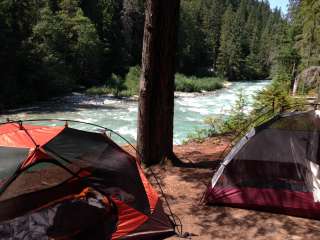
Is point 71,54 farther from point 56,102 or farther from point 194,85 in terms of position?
point 194,85

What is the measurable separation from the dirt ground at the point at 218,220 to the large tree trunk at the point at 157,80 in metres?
0.48

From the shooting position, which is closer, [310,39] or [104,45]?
[310,39]

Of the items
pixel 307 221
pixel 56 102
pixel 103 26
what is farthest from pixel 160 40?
pixel 103 26

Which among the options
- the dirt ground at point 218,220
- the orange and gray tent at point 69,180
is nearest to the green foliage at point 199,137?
the dirt ground at point 218,220

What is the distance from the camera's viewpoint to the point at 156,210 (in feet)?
13.1

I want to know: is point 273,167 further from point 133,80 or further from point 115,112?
point 133,80

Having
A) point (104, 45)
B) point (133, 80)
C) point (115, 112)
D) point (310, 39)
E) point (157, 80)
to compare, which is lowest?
point (115, 112)

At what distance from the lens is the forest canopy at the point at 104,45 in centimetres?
2509

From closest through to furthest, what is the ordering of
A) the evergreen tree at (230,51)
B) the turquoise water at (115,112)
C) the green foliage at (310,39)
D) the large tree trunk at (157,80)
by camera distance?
1. the large tree trunk at (157,80)
2. the turquoise water at (115,112)
3. the green foliage at (310,39)
4. the evergreen tree at (230,51)

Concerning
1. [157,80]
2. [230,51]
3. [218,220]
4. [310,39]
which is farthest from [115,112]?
[230,51]

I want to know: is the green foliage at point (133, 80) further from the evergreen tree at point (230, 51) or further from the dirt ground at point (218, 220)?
the dirt ground at point (218, 220)

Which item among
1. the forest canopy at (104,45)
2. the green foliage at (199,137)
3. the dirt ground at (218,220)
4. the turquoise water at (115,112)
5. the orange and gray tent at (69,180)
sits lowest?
the turquoise water at (115,112)

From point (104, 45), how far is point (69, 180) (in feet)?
114

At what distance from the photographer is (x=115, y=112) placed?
22.4 meters
